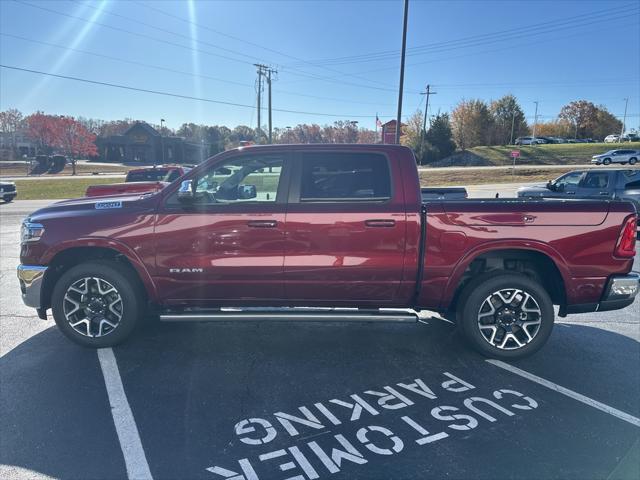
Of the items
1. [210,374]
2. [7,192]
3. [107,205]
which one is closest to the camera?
[210,374]

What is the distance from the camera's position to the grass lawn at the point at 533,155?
50.4m

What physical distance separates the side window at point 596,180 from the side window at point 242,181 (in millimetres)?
12364

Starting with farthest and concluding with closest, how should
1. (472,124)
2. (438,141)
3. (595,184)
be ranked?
(472,124) → (438,141) → (595,184)

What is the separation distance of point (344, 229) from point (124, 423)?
2354 mm

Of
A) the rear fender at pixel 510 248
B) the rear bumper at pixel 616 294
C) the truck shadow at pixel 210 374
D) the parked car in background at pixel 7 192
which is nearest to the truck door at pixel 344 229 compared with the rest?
the rear fender at pixel 510 248

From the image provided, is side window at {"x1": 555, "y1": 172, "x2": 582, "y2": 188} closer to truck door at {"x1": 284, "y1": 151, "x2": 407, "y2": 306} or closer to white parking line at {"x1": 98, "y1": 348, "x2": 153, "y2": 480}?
truck door at {"x1": 284, "y1": 151, "x2": 407, "y2": 306}

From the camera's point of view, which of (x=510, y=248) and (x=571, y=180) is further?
(x=571, y=180)

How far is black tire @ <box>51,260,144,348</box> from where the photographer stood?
3.86 metres

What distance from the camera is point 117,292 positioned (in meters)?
3.91

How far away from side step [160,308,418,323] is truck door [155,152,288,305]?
6.8 inches

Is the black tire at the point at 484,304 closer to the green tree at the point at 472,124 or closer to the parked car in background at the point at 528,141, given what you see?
the green tree at the point at 472,124

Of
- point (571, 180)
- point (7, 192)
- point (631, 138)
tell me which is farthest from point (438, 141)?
point (7, 192)

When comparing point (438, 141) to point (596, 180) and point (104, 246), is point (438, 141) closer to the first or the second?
point (596, 180)

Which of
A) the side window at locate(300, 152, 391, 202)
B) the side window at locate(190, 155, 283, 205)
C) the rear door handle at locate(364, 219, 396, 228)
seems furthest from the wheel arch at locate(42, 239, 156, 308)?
the rear door handle at locate(364, 219, 396, 228)
